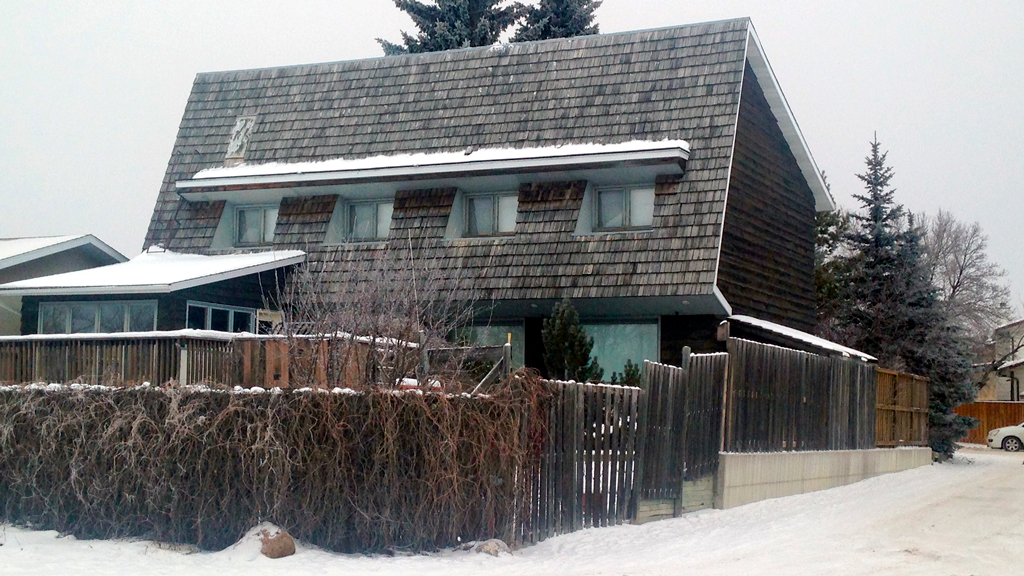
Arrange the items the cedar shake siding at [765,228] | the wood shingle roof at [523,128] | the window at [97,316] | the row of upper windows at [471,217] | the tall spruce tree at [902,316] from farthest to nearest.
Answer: the tall spruce tree at [902,316] < the cedar shake siding at [765,228] < the row of upper windows at [471,217] < the wood shingle roof at [523,128] < the window at [97,316]

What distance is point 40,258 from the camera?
2297 centimetres

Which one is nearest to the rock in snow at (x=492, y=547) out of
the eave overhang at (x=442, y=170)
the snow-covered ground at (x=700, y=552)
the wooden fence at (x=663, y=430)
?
the snow-covered ground at (x=700, y=552)

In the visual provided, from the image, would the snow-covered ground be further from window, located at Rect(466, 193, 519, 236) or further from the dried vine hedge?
window, located at Rect(466, 193, 519, 236)

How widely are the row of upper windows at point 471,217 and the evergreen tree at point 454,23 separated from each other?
17.2 meters

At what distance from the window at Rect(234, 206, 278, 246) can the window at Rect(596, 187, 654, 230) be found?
7.09m

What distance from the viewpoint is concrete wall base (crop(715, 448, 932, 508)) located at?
14.9 m

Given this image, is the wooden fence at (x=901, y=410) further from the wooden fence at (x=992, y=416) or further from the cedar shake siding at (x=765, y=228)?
the wooden fence at (x=992, y=416)

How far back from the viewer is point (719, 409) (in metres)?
15.1

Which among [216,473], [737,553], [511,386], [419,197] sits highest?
[419,197]

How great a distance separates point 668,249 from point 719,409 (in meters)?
5.07

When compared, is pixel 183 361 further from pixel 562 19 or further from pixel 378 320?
pixel 562 19

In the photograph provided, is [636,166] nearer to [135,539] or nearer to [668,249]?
[668,249]

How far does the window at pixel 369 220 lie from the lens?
22484 millimetres

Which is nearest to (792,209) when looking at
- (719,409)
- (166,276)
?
(719,409)
